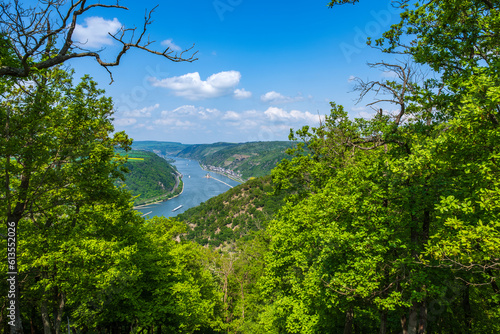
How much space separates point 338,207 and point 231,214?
113m

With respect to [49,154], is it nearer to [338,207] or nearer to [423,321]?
[338,207]

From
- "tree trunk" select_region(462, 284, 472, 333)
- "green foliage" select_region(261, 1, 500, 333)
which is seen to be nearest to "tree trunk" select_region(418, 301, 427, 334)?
"green foliage" select_region(261, 1, 500, 333)

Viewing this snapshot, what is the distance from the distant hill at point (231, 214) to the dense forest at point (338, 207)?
87.5 m

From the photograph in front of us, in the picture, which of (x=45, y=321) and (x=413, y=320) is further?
(x=45, y=321)

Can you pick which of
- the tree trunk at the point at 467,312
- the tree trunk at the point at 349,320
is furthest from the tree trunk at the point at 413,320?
the tree trunk at the point at 467,312

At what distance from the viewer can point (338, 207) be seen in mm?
11266

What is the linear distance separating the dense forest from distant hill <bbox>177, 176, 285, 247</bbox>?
87485 millimetres

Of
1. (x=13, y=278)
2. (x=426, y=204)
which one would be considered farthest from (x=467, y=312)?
(x=13, y=278)

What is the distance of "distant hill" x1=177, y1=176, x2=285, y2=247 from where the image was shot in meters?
109

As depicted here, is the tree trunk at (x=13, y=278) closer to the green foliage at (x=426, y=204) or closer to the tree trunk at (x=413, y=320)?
the green foliage at (x=426, y=204)

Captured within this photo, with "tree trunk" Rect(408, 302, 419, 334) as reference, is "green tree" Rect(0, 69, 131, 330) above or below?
above

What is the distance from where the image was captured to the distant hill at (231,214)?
10928 cm

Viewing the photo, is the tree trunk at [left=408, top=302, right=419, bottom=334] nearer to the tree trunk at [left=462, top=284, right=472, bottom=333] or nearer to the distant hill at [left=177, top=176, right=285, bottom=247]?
the tree trunk at [left=462, top=284, right=472, bottom=333]

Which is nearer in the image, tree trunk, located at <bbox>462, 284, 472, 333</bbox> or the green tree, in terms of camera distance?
the green tree
